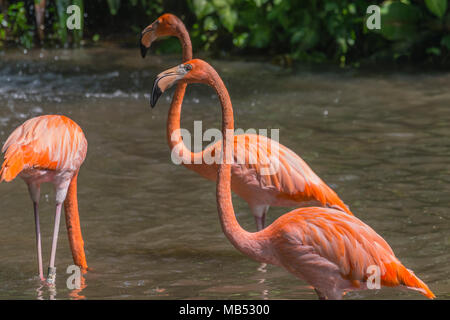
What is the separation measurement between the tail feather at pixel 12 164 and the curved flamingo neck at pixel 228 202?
42.3 inches

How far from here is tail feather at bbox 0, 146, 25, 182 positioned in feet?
12.3

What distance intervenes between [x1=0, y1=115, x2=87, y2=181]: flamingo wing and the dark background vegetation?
6.88 m

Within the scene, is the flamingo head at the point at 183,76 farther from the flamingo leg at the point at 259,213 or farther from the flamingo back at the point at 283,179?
the flamingo leg at the point at 259,213

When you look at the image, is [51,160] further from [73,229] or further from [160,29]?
[160,29]

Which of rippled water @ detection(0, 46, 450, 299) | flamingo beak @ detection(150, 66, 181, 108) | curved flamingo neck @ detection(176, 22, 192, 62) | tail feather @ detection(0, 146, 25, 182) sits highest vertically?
curved flamingo neck @ detection(176, 22, 192, 62)

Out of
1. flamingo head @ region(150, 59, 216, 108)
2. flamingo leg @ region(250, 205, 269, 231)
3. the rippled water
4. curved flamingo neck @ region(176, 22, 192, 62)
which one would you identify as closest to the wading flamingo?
flamingo head @ region(150, 59, 216, 108)

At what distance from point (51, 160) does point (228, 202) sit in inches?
44.1

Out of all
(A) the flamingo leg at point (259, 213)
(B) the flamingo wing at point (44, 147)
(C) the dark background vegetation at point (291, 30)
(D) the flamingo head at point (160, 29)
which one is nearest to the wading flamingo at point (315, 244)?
(B) the flamingo wing at point (44, 147)

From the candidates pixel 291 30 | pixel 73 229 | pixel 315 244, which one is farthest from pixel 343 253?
pixel 291 30

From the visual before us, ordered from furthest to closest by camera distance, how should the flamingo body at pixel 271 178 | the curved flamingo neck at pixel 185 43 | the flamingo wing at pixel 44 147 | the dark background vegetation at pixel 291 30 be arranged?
the dark background vegetation at pixel 291 30 < the curved flamingo neck at pixel 185 43 < the flamingo body at pixel 271 178 < the flamingo wing at pixel 44 147

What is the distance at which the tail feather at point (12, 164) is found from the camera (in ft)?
12.3

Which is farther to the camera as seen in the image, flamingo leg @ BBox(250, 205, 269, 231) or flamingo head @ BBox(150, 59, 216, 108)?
flamingo leg @ BBox(250, 205, 269, 231)

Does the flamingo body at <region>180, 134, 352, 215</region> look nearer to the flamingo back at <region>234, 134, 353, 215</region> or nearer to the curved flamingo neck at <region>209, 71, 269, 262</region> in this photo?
the flamingo back at <region>234, 134, 353, 215</region>
